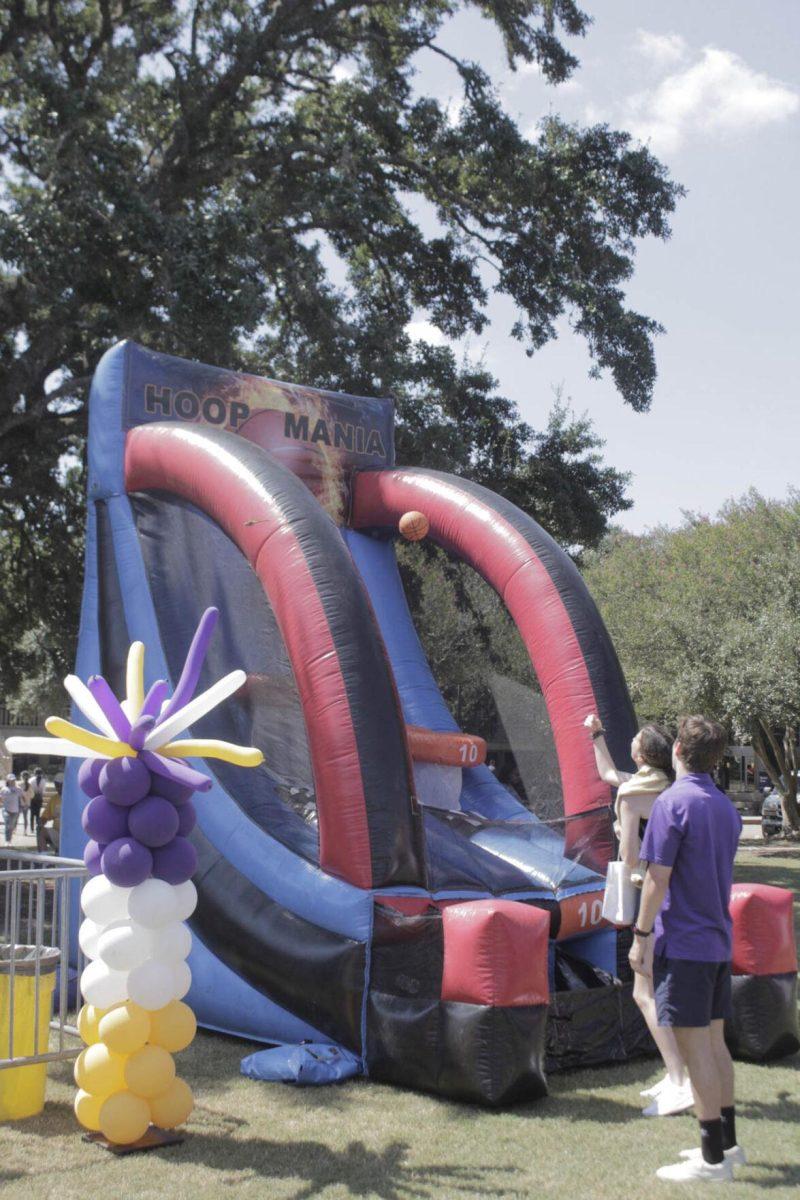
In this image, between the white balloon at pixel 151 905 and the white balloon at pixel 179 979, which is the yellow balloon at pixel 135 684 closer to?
the white balloon at pixel 151 905

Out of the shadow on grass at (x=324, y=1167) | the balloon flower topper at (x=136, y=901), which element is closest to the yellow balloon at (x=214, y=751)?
the balloon flower topper at (x=136, y=901)

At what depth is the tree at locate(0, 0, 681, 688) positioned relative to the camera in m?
10.6

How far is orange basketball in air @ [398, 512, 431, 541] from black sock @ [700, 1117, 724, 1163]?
4.40m

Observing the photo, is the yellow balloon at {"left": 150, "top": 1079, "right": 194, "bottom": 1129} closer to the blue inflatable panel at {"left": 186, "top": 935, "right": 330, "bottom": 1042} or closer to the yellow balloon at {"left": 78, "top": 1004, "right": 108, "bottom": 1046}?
the yellow balloon at {"left": 78, "top": 1004, "right": 108, "bottom": 1046}

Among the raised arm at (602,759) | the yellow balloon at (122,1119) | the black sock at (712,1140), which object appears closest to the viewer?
the black sock at (712,1140)

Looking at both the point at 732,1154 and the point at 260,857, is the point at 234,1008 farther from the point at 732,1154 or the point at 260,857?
the point at 732,1154

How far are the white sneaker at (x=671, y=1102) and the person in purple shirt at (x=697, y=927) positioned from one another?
2.00 feet

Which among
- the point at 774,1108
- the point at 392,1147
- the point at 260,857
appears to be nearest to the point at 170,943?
the point at 392,1147

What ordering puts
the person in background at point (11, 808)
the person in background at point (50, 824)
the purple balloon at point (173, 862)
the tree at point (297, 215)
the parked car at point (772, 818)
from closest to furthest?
the purple balloon at point (173, 862) < the tree at point (297, 215) < the person in background at point (50, 824) < the person in background at point (11, 808) < the parked car at point (772, 818)

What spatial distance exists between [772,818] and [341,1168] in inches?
802

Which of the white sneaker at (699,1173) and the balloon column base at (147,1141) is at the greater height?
the white sneaker at (699,1173)

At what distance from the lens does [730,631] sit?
67.3 feet

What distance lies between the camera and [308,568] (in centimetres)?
547

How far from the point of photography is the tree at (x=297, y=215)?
1064cm
